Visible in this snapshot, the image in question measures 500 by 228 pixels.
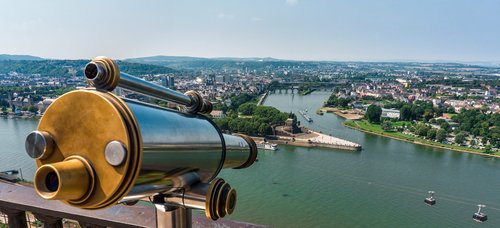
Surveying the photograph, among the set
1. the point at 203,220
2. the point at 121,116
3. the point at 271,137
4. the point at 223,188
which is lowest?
the point at 271,137

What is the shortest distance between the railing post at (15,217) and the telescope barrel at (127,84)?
461 mm

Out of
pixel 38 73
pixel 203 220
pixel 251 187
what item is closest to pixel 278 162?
pixel 251 187

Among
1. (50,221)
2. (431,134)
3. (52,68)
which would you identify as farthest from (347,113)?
(52,68)

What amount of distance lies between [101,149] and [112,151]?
0.01 meters

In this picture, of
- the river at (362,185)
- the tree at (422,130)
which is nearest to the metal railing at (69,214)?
the river at (362,185)

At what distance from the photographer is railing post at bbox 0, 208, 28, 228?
68cm

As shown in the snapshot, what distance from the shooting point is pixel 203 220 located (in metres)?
0.60

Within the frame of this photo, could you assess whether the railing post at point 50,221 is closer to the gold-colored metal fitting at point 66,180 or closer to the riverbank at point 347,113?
the gold-colored metal fitting at point 66,180

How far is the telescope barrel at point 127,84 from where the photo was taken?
1.13ft

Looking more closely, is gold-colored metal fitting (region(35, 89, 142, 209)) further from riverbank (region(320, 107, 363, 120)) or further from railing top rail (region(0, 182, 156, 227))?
riverbank (region(320, 107, 363, 120))

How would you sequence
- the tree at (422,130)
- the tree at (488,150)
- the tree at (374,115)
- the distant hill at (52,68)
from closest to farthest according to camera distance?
the tree at (488,150) < the tree at (422,130) < the tree at (374,115) < the distant hill at (52,68)

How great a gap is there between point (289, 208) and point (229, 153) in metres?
5.51

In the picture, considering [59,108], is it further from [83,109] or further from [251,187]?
[251,187]

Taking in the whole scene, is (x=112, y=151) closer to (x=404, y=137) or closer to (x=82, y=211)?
(x=82, y=211)
